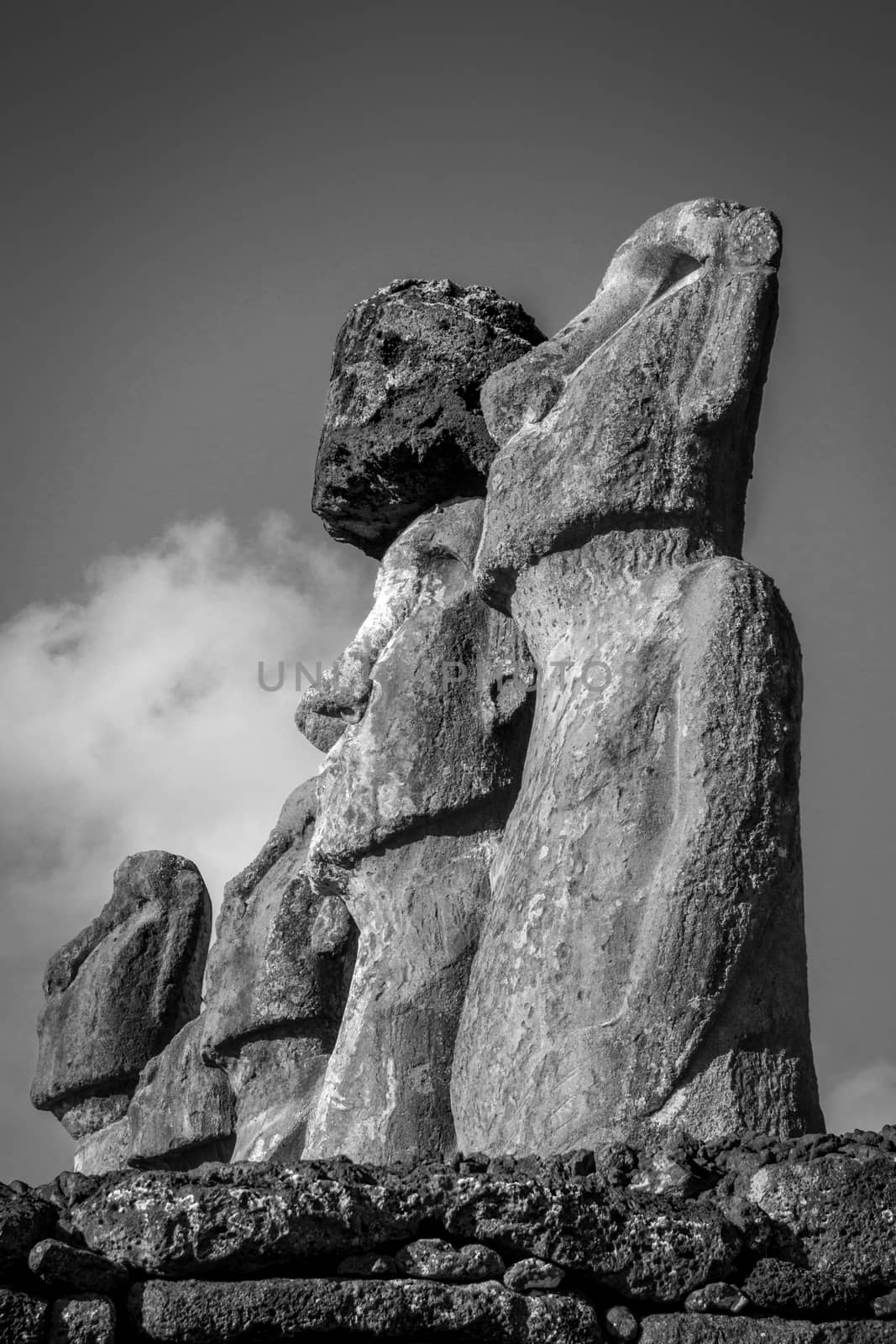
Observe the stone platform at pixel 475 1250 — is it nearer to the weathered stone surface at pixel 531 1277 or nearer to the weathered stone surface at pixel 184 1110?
the weathered stone surface at pixel 531 1277

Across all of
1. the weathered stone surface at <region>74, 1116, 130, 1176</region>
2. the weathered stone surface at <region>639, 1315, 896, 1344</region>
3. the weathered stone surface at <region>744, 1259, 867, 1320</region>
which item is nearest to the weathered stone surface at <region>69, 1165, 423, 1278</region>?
the weathered stone surface at <region>639, 1315, 896, 1344</region>

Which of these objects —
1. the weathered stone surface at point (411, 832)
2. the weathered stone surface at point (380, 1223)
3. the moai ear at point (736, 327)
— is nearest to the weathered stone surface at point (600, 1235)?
the weathered stone surface at point (380, 1223)

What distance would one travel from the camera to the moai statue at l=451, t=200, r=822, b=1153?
496 centimetres

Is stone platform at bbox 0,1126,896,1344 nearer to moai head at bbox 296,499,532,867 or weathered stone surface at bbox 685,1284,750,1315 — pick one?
weathered stone surface at bbox 685,1284,750,1315

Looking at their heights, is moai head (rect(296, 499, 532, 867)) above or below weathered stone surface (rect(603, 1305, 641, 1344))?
above

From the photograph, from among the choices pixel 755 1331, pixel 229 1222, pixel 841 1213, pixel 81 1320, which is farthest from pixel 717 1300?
pixel 81 1320

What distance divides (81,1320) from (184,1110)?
4730mm

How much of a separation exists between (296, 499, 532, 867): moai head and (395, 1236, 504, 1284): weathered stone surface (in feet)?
8.01

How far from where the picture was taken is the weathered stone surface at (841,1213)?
4.12m

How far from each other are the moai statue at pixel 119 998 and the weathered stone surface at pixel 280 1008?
123 cm

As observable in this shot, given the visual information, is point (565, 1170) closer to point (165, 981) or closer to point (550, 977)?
point (550, 977)

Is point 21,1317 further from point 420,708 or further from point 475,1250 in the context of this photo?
point 420,708

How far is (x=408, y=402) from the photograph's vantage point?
7023 mm

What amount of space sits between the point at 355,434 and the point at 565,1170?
144 inches
